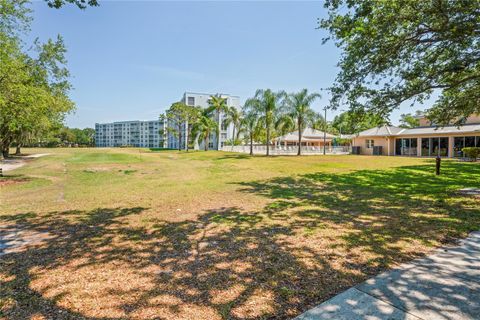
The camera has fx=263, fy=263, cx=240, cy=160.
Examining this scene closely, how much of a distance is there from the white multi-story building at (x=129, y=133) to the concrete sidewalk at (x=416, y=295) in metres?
151

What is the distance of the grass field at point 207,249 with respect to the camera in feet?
9.62

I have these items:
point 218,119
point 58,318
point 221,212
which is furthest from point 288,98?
point 218,119

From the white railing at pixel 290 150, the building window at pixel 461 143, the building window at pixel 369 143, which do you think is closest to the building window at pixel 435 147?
the building window at pixel 461 143

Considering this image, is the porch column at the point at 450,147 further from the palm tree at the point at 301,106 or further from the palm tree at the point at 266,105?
the palm tree at the point at 266,105

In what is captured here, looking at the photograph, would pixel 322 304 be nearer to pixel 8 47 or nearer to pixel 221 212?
pixel 221 212

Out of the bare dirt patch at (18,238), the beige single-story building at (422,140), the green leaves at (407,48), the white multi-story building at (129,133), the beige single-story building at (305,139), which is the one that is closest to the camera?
the bare dirt patch at (18,238)

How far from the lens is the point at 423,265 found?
Result: 12.4 ft

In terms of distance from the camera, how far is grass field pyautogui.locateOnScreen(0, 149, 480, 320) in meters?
2.93

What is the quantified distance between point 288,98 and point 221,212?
27.2 metres

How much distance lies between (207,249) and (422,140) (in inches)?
1486

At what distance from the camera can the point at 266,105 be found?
31.5m

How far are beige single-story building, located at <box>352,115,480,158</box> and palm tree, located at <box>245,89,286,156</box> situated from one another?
9953 millimetres

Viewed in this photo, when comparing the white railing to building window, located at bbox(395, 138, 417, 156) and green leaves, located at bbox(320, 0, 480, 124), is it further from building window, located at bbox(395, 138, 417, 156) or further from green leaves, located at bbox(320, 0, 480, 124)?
green leaves, located at bbox(320, 0, 480, 124)

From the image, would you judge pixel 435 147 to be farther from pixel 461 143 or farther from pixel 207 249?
pixel 207 249
